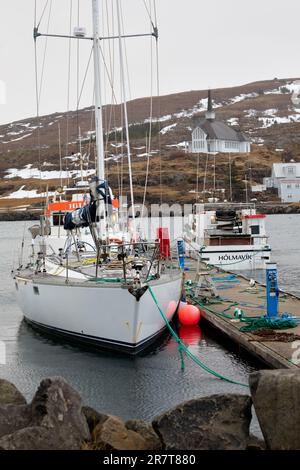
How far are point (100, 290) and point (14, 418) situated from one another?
6.15 m

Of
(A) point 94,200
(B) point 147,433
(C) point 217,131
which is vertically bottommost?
(B) point 147,433

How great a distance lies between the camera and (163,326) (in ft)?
56.6

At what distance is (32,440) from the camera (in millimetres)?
8023

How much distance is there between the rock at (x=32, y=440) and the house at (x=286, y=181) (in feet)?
435

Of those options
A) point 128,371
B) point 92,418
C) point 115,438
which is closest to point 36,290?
point 128,371

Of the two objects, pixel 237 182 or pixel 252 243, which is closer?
pixel 252 243

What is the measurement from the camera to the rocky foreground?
844cm

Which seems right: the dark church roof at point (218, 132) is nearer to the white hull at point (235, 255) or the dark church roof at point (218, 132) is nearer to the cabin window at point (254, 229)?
the cabin window at point (254, 229)

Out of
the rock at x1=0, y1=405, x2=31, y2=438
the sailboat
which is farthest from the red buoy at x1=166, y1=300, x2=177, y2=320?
the rock at x1=0, y1=405, x2=31, y2=438

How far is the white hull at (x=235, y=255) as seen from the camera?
107 feet

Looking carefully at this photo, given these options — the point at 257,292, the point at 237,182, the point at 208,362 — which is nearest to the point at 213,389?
the point at 208,362

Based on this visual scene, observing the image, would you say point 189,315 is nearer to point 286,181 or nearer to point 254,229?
point 254,229
